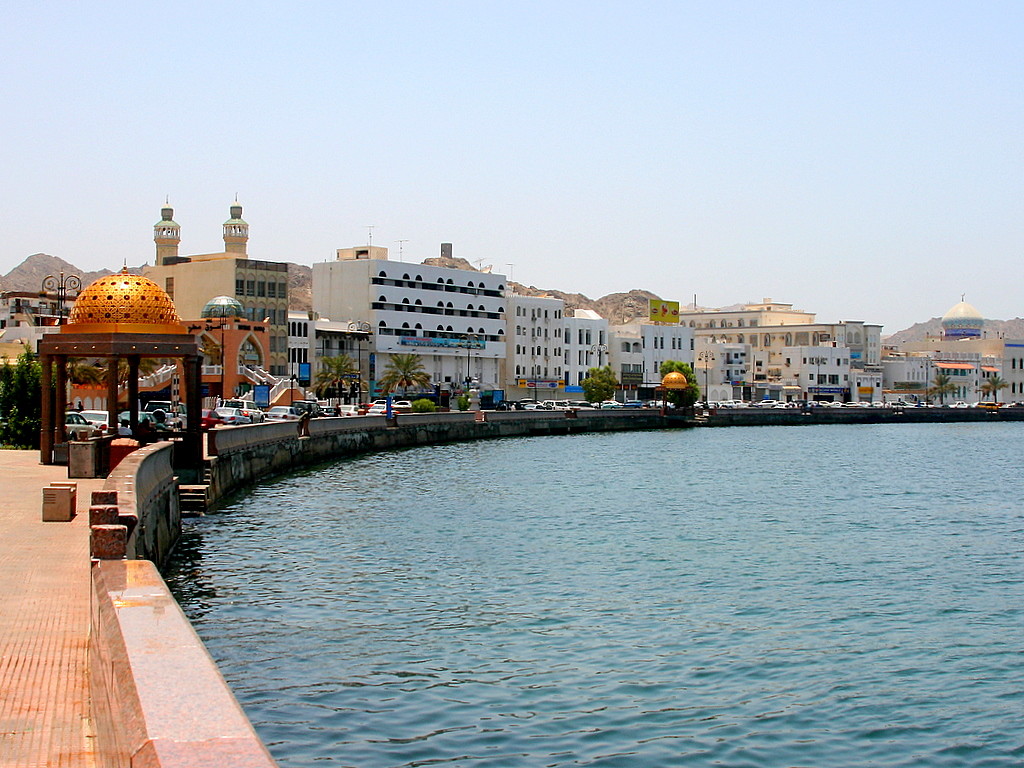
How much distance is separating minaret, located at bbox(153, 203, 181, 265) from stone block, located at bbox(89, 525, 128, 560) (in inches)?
4780

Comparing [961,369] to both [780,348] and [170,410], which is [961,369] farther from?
[170,410]

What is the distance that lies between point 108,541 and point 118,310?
23406mm

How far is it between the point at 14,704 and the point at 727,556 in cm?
2233

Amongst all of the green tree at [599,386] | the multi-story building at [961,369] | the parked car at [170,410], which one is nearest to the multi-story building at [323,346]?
the green tree at [599,386]

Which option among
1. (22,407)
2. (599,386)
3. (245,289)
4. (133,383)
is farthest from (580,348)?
(133,383)

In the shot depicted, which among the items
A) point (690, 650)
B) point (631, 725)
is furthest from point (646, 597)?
point (631, 725)

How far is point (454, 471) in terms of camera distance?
5988 cm

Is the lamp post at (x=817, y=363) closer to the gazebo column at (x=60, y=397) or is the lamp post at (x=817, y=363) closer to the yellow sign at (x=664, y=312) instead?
the yellow sign at (x=664, y=312)

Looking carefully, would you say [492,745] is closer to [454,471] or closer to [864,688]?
[864,688]

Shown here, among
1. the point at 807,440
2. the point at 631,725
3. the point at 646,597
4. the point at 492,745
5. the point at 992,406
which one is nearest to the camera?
the point at 492,745

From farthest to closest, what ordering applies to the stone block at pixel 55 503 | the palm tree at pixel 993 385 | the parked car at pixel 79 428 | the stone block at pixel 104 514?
the palm tree at pixel 993 385 < the parked car at pixel 79 428 < the stone block at pixel 55 503 < the stone block at pixel 104 514

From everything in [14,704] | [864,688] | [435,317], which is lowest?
[864,688]

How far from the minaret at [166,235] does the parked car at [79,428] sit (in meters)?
85.6

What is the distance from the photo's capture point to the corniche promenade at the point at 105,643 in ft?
22.0
